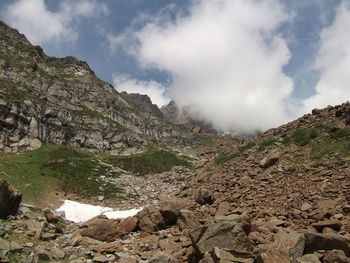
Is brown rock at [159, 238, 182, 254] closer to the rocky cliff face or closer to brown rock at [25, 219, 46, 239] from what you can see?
A: brown rock at [25, 219, 46, 239]

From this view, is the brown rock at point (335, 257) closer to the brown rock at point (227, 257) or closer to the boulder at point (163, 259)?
the brown rock at point (227, 257)

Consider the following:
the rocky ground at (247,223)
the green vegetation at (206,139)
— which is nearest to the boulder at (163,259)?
the rocky ground at (247,223)

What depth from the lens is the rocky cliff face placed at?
259 feet

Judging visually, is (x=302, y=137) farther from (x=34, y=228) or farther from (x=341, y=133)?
(x=34, y=228)

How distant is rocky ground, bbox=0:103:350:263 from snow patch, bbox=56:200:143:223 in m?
12.5

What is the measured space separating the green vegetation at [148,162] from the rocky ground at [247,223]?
55233mm

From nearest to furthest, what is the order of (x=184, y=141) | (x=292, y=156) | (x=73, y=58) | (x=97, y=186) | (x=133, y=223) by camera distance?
1. (x=133, y=223)
2. (x=292, y=156)
3. (x=97, y=186)
4. (x=184, y=141)
5. (x=73, y=58)

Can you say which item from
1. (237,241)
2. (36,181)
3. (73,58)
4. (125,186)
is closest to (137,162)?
(125,186)

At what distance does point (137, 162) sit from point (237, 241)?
79.8 meters

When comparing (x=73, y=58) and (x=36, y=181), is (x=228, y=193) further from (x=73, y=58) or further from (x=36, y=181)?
(x=73, y=58)

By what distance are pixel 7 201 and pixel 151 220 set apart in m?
11.9

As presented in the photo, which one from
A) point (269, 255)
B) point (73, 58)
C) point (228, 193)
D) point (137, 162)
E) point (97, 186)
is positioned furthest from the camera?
point (73, 58)

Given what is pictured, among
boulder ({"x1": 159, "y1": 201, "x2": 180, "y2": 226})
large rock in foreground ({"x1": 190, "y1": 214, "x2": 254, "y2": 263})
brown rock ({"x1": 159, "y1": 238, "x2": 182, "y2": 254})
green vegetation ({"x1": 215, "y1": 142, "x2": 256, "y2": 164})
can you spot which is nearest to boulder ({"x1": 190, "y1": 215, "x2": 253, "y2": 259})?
large rock in foreground ({"x1": 190, "y1": 214, "x2": 254, "y2": 263})

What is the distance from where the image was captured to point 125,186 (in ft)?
192
